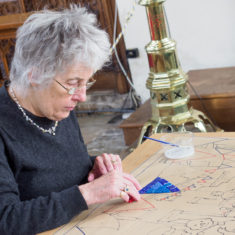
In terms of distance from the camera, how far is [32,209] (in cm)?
Answer: 139

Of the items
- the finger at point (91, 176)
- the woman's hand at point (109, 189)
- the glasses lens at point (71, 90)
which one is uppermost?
the glasses lens at point (71, 90)

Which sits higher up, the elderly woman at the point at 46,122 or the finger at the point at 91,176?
the elderly woman at the point at 46,122

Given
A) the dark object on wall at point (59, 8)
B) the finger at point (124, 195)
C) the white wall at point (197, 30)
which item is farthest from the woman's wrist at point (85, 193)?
the dark object on wall at point (59, 8)

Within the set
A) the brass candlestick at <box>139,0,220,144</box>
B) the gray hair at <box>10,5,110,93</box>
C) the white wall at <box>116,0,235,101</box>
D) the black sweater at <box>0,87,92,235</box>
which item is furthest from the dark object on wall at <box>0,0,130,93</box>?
the gray hair at <box>10,5,110,93</box>

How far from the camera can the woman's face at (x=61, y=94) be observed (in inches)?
57.9

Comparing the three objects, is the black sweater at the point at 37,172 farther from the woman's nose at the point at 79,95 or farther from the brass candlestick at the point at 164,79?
the brass candlestick at the point at 164,79

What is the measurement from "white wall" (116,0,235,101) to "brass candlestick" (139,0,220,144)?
1274 mm

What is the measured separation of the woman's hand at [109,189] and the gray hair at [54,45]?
353 mm

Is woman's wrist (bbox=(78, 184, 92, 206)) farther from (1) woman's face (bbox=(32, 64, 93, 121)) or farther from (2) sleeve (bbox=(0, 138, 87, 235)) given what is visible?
(1) woman's face (bbox=(32, 64, 93, 121))

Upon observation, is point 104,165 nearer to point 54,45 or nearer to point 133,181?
point 133,181

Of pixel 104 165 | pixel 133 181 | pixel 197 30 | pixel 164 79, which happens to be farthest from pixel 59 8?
pixel 133 181

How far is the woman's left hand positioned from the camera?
5.64 feet

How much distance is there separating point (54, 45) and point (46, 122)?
0.33 m

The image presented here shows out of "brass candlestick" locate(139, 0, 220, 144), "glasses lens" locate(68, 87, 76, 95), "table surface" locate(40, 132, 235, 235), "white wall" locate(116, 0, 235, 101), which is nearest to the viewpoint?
"table surface" locate(40, 132, 235, 235)
